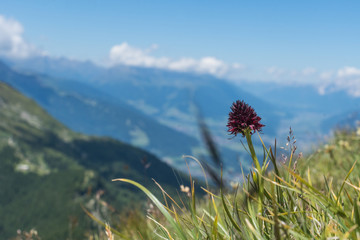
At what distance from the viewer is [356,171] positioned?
411 centimetres

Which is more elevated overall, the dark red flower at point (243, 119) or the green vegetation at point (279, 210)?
the dark red flower at point (243, 119)

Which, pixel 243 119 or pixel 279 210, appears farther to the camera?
pixel 279 210

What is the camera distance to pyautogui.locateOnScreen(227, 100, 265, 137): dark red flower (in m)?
1.94

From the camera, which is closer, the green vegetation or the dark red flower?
the green vegetation

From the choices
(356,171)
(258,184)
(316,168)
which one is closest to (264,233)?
(258,184)

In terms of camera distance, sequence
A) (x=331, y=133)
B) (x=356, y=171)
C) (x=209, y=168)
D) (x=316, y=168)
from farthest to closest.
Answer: (x=331, y=133) < (x=316, y=168) < (x=356, y=171) < (x=209, y=168)

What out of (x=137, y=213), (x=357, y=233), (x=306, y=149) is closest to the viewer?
(x=357, y=233)

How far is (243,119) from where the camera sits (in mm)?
1956

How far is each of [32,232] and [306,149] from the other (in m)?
7.70

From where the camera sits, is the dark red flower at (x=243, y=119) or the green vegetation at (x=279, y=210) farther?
the dark red flower at (x=243, y=119)

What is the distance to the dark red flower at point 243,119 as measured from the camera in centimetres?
194

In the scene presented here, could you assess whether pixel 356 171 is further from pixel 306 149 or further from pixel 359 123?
pixel 306 149

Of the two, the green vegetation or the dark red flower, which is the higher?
the dark red flower

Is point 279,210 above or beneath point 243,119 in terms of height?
beneath
